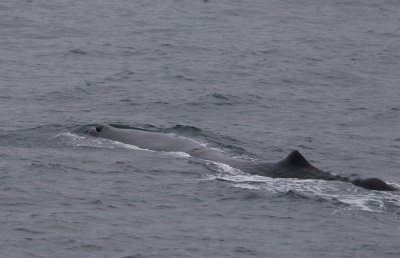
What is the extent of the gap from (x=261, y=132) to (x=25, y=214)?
9686 millimetres

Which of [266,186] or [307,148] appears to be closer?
[266,186]

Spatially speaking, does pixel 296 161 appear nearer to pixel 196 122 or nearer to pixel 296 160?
pixel 296 160

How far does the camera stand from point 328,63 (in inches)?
1566

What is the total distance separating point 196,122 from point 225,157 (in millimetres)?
4995

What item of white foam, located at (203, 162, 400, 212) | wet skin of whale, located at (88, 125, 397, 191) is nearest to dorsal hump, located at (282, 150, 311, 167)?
wet skin of whale, located at (88, 125, 397, 191)

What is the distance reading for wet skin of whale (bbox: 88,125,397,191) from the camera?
21797 mm

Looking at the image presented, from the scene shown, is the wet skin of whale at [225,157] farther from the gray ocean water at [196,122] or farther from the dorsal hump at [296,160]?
the gray ocean water at [196,122]

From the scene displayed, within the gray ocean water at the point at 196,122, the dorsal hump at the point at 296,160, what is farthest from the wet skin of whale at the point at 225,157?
the gray ocean water at the point at 196,122

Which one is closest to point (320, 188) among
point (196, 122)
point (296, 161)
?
point (296, 161)

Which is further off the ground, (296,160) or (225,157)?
(296,160)

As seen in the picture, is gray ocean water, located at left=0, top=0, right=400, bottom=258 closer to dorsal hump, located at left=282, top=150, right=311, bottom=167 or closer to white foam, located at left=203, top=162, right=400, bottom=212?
white foam, located at left=203, top=162, right=400, bottom=212

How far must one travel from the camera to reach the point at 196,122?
1151 inches

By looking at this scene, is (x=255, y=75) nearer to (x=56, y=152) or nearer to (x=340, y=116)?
(x=340, y=116)

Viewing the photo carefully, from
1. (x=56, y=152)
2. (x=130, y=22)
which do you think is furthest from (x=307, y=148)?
(x=130, y=22)
